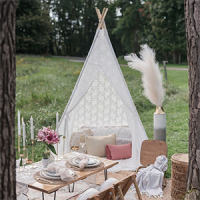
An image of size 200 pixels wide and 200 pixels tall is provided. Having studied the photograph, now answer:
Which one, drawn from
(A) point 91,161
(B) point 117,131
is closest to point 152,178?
(A) point 91,161

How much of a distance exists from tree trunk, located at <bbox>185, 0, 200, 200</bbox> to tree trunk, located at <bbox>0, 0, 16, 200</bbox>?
1582mm

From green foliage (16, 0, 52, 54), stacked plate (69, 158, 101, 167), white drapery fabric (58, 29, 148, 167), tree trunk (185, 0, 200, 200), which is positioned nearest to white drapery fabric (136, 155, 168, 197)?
white drapery fabric (58, 29, 148, 167)

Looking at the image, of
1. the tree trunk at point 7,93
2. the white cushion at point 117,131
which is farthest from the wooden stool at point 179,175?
the tree trunk at point 7,93

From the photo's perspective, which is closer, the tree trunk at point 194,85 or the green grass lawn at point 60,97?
the tree trunk at point 194,85

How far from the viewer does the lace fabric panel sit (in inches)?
240

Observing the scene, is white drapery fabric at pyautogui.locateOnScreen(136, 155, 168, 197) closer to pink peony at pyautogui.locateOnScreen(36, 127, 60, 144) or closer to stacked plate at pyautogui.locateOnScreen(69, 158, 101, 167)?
stacked plate at pyautogui.locateOnScreen(69, 158, 101, 167)

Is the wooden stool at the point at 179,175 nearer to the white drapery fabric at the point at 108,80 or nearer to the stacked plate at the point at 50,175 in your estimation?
the white drapery fabric at the point at 108,80

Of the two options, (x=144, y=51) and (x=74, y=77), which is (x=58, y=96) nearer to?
(x=74, y=77)

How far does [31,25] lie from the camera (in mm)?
14883

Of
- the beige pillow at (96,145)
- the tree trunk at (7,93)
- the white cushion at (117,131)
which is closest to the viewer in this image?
the tree trunk at (7,93)

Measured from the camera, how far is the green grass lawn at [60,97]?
8.16 meters

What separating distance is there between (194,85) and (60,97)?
774cm

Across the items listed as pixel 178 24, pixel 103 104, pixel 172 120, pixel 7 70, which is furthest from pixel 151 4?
pixel 7 70

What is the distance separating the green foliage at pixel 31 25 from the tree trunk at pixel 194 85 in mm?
12970
